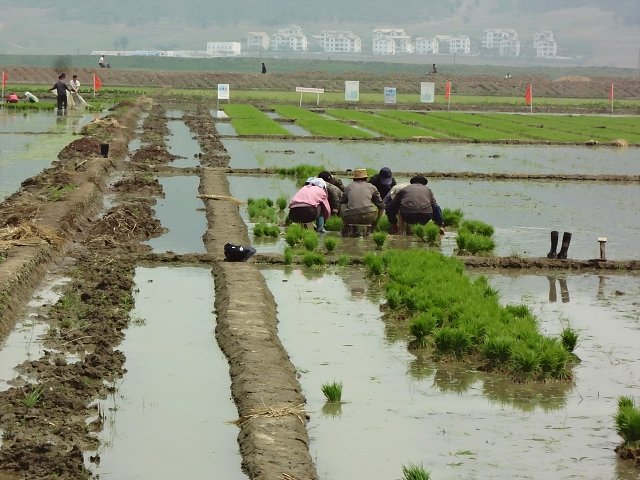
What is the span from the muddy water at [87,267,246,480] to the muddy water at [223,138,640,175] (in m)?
14.3

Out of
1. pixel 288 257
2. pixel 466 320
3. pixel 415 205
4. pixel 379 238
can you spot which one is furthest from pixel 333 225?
pixel 466 320

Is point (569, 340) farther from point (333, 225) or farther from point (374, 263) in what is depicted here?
point (333, 225)

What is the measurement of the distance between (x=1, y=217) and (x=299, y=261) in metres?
3.60

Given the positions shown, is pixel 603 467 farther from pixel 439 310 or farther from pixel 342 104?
pixel 342 104

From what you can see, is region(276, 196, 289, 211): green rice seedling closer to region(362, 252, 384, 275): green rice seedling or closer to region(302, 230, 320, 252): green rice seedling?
region(302, 230, 320, 252): green rice seedling

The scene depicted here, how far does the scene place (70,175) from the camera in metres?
20.4

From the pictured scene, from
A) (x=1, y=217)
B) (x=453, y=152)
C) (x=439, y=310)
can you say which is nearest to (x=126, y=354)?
(x=439, y=310)

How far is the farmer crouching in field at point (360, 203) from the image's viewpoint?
52.6 ft

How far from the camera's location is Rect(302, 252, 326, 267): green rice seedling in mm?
14117

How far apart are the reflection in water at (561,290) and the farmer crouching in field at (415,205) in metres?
2.49

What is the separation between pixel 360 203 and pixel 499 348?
6.52 metres

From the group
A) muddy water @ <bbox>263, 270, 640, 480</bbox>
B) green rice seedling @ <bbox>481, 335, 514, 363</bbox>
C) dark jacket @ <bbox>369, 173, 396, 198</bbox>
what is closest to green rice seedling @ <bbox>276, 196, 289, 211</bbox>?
dark jacket @ <bbox>369, 173, 396, 198</bbox>

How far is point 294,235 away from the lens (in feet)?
50.5

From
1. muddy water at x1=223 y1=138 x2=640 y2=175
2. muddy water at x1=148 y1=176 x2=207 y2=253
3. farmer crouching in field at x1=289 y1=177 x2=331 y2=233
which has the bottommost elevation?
muddy water at x1=223 y1=138 x2=640 y2=175
